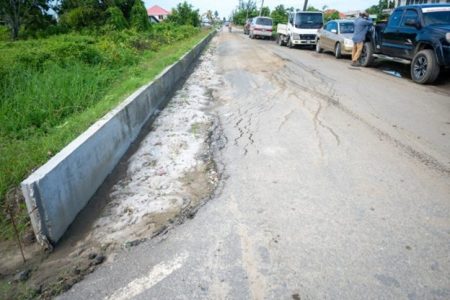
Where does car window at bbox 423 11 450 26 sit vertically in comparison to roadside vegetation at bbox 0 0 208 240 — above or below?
above

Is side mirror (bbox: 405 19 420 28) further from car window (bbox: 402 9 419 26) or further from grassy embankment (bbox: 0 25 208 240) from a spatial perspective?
grassy embankment (bbox: 0 25 208 240)

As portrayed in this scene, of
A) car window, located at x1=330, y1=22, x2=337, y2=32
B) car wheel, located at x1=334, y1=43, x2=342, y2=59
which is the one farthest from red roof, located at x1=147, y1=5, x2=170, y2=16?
car wheel, located at x1=334, y1=43, x2=342, y2=59

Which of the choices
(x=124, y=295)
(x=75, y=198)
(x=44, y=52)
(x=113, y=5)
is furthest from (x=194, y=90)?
(x=113, y=5)

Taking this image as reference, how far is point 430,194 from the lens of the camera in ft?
12.8

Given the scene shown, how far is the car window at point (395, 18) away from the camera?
11.4 m

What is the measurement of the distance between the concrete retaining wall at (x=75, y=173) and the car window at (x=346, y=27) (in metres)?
13.7

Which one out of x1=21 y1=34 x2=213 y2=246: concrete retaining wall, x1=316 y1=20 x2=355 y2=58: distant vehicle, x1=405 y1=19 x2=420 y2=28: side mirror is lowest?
x1=21 y1=34 x2=213 y2=246: concrete retaining wall

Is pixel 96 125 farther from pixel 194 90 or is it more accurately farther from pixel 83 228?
pixel 194 90

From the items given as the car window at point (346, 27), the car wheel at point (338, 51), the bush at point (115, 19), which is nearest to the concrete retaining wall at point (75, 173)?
the car wheel at point (338, 51)

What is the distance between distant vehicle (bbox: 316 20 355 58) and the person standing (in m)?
1.66

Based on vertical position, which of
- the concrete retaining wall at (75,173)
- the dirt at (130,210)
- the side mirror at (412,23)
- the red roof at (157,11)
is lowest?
the dirt at (130,210)

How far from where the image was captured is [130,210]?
3.70 metres

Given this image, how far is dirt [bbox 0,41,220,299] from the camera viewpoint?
2.79 meters

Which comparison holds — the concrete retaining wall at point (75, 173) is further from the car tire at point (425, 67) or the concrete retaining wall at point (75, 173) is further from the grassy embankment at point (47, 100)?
the car tire at point (425, 67)
